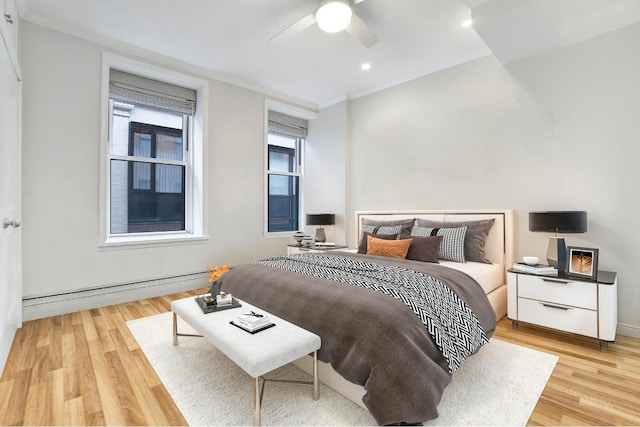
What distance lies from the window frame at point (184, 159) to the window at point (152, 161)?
0.01 metres

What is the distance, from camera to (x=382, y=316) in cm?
165

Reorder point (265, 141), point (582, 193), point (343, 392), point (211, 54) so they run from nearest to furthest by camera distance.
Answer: point (343, 392), point (582, 193), point (211, 54), point (265, 141)

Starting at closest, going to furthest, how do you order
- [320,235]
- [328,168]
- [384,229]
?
1. [384,229]
2. [320,235]
3. [328,168]

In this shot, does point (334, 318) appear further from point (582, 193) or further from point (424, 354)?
point (582, 193)

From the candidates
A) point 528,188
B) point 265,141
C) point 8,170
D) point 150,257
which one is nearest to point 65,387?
point 8,170

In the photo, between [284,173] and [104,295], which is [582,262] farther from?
[104,295]

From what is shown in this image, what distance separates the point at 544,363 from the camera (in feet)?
7.18

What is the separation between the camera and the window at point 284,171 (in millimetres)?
5172

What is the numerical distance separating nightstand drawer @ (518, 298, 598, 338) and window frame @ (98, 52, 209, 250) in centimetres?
367

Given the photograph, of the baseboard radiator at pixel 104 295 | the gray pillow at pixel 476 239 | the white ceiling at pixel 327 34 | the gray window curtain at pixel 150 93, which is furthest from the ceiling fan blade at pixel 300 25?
the baseboard radiator at pixel 104 295

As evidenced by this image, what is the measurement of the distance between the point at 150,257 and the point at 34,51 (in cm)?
231

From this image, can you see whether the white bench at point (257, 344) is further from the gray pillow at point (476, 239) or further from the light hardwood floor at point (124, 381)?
the gray pillow at point (476, 239)

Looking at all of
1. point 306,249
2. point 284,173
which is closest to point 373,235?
point 306,249

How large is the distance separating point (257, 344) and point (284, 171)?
4030mm
